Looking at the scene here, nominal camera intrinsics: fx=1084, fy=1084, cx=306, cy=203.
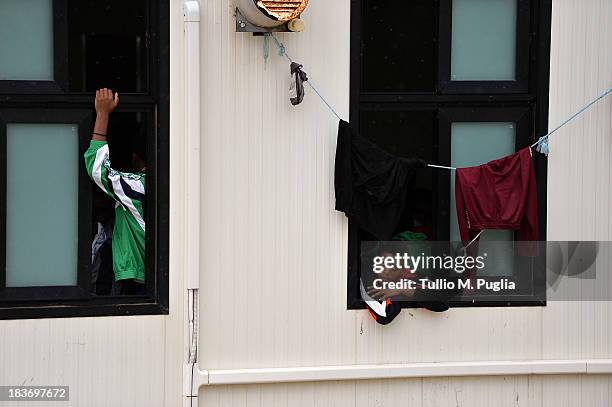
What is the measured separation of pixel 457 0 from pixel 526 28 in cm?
47

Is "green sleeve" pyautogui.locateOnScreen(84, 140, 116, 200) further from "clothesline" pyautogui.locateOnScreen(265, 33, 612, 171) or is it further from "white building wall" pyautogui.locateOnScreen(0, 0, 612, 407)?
"clothesline" pyautogui.locateOnScreen(265, 33, 612, 171)

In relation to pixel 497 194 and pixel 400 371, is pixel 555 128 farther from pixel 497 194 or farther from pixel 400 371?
pixel 400 371

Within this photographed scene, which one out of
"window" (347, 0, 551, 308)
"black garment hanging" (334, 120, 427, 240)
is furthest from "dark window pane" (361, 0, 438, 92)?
"black garment hanging" (334, 120, 427, 240)

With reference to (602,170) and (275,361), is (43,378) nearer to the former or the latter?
(275,361)

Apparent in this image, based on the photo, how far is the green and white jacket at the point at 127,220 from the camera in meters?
6.27

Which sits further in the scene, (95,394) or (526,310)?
(526,310)

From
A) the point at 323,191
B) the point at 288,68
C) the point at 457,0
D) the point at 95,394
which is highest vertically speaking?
the point at 457,0

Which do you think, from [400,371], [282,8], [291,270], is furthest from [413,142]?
[400,371]

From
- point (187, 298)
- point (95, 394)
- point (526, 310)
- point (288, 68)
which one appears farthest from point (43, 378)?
point (526, 310)

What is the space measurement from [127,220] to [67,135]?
0.61 meters

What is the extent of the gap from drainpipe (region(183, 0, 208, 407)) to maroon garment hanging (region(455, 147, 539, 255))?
5.25 feet

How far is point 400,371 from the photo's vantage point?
6.55m

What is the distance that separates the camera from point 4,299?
243 inches

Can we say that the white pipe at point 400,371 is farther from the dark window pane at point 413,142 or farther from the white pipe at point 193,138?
the dark window pane at point 413,142
